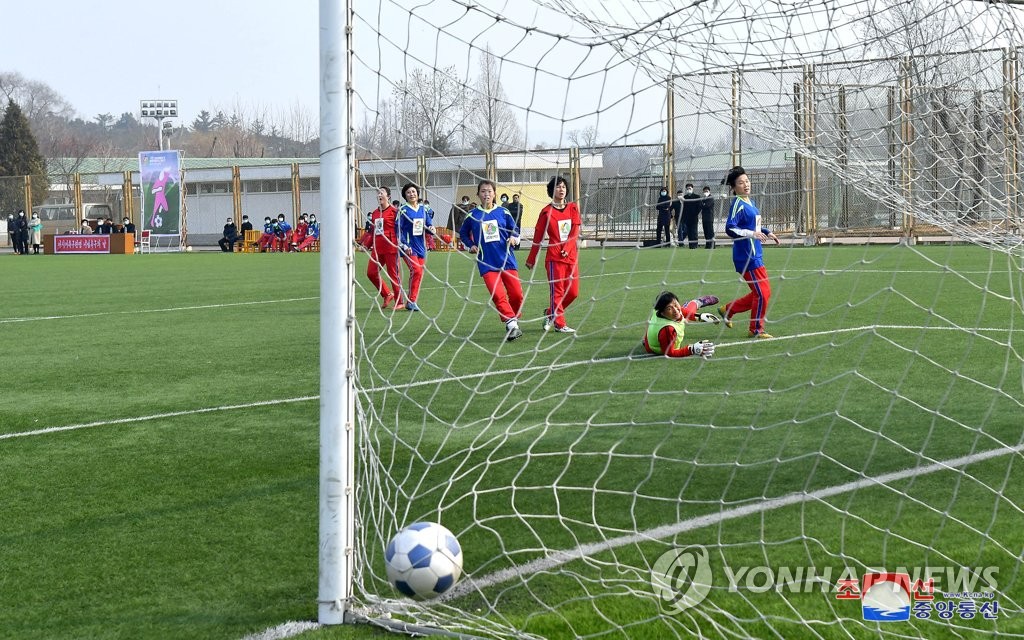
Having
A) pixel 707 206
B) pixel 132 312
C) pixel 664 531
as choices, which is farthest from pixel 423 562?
pixel 132 312

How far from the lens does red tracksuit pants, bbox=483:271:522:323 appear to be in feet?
32.4

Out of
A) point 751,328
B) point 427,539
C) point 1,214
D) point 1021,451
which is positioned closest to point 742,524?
point 427,539

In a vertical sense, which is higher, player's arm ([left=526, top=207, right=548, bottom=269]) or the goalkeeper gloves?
player's arm ([left=526, top=207, right=548, bottom=269])

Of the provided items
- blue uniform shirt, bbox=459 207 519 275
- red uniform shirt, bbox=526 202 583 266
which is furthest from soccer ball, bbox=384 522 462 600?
red uniform shirt, bbox=526 202 583 266

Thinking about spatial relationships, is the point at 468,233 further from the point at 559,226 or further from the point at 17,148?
the point at 17,148

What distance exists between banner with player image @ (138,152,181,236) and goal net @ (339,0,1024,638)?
112 ft

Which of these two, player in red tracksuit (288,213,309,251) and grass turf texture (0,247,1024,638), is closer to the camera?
grass turf texture (0,247,1024,638)

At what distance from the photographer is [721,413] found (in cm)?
623

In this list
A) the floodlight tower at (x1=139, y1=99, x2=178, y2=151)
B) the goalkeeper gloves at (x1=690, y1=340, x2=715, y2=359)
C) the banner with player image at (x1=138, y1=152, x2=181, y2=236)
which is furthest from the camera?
the floodlight tower at (x1=139, y1=99, x2=178, y2=151)

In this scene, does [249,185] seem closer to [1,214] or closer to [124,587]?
[1,214]

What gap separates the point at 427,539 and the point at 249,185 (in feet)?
152

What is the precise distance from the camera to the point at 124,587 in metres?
3.78

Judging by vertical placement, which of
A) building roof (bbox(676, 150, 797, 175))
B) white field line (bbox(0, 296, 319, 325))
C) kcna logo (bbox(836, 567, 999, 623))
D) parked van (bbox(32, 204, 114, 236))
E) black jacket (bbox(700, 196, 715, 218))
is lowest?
kcna logo (bbox(836, 567, 999, 623))

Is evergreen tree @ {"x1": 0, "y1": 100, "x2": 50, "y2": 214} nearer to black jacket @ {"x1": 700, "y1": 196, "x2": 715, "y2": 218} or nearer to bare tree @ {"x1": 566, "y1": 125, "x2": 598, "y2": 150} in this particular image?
black jacket @ {"x1": 700, "y1": 196, "x2": 715, "y2": 218}
